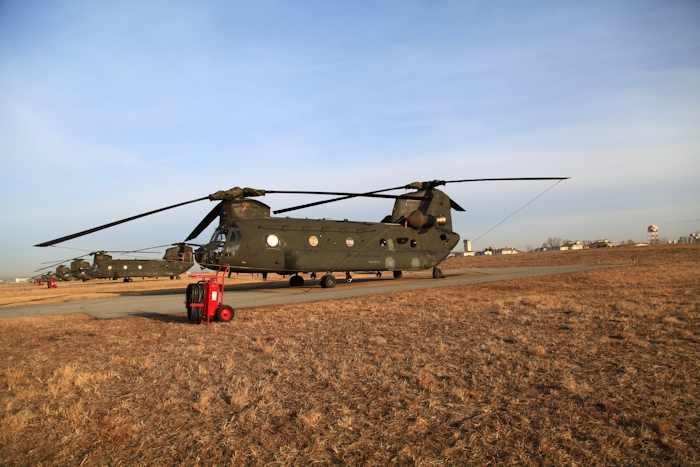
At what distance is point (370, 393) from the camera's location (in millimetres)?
4906

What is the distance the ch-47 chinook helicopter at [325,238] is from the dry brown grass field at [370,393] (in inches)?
333

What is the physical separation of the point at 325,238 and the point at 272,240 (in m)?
2.99

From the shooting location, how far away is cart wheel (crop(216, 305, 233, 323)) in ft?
34.2

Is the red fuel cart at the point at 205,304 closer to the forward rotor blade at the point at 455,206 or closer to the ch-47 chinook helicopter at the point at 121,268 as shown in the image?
the forward rotor blade at the point at 455,206

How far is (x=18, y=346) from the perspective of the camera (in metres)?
8.54

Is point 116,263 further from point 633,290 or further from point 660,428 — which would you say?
point 660,428

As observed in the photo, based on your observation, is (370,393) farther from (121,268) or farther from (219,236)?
(121,268)

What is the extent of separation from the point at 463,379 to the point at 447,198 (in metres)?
21.5

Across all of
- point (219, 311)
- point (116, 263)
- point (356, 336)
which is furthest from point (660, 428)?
point (116, 263)

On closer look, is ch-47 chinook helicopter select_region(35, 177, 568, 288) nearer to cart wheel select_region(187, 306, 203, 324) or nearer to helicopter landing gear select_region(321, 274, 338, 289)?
helicopter landing gear select_region(321, 274, 338, 289)

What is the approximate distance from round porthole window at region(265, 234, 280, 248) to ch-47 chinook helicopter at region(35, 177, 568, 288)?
0.15ft

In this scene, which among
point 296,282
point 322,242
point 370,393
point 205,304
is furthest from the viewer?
point 296,282

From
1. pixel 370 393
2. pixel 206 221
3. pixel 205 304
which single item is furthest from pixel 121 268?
pixel 370 393

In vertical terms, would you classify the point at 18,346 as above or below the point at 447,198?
below
